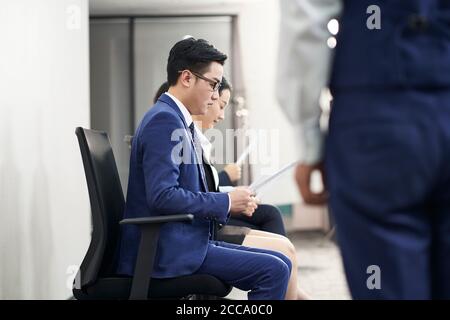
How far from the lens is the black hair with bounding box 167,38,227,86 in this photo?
60.5 inches

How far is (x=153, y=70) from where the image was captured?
5.14 m

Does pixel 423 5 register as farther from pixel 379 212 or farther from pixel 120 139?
pixel 120 139

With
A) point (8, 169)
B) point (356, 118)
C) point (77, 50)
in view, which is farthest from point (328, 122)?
point (77, 50)

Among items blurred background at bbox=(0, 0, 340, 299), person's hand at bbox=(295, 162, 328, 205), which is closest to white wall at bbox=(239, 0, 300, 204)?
blurred background at bbox=(0, 0, 340, 299)

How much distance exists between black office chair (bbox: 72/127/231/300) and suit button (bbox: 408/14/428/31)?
0.82 metres

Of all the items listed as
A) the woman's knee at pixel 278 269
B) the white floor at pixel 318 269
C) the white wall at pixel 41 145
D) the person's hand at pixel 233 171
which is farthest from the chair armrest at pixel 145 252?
the person's hand at pixel 233 171

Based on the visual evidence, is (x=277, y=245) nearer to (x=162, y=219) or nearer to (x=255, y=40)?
(x=162, y=219)

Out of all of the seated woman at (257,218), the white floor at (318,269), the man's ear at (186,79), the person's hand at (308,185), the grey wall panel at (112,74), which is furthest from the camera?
the grey wall panel at (112,74)

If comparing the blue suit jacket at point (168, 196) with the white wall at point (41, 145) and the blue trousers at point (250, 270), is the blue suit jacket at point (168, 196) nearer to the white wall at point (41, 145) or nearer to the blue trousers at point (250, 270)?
the blue trousers at point (250, 270)

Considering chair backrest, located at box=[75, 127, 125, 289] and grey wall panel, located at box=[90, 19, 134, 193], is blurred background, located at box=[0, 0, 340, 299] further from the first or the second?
grey wall panel, located at box=[90, 19, 134, 193]

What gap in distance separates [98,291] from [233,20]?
3919mm

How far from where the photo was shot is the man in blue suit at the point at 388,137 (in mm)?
637

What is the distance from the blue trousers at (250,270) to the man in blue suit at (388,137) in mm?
688
